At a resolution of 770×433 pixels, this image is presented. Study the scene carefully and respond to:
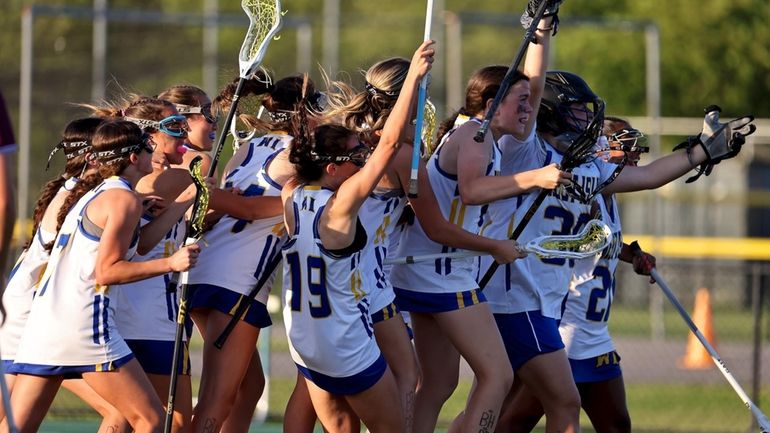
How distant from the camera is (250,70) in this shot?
6.25 m

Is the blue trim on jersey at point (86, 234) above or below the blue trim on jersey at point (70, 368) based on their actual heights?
above

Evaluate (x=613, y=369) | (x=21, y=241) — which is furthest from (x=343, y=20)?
(x=613, y=369)

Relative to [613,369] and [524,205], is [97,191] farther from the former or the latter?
[613,369]

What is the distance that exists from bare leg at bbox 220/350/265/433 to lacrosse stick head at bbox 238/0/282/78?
5.02 ft

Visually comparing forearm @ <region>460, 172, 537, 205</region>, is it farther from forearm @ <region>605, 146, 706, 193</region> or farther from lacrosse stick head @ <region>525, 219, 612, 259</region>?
forearm @ <region>605, 146, 706, 193</region>

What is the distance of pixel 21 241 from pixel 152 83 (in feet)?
15.7

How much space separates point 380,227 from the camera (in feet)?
20.5

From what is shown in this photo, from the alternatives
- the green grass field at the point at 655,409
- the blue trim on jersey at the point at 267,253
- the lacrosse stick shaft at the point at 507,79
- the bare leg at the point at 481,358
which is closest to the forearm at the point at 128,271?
the blue trim on jersey at the point at 267,253

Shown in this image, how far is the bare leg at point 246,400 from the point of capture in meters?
6.92

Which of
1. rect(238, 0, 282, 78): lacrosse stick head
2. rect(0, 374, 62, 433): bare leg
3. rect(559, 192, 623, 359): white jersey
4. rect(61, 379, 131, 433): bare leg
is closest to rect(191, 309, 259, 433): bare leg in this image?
rect(61, 379, 131, 433): bare leg

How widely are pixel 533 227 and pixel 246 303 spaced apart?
153 cm

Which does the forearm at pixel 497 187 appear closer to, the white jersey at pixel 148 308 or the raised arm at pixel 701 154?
the raised arm at pixel 701 154

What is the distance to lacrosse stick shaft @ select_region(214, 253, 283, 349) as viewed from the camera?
21.1 feet

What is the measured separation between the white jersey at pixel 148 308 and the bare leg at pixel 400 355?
1054mm
